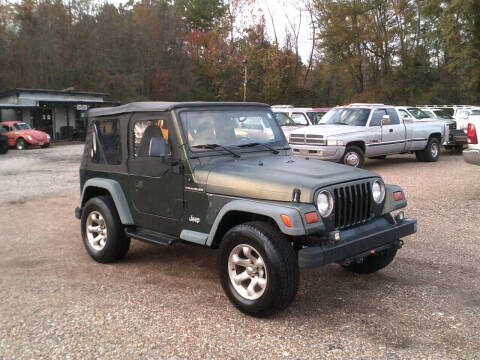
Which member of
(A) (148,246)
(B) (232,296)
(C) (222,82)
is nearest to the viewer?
(B) (232,296)

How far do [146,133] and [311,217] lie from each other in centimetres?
231

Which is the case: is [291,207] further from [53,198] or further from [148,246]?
[53,198]

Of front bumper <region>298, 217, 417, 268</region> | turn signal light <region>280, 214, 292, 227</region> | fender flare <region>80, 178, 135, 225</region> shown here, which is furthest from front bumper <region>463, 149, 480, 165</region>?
fender flare <region>80, 178, 135, 225</region>

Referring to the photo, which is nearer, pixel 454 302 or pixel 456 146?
pixel 454 302

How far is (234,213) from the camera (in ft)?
14.3

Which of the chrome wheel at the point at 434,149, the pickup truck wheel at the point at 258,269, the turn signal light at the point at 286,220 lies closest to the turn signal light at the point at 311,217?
the turn signal light at the point at 286,220

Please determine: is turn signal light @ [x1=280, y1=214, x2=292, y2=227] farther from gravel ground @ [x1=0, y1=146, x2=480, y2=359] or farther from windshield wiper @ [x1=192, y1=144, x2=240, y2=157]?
windshield wiper @ [x1=192, y1=144, x2=240, y2=157]

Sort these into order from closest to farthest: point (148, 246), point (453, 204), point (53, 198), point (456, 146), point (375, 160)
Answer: point (148, 246), point (453, 204), point (53, 198), point (375, 160), point (456, 146)

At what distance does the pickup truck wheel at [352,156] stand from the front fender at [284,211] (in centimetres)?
884

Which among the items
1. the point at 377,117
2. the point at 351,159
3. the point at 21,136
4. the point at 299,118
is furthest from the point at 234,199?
the point at 21,136

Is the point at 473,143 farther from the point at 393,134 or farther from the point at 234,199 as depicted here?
the point at 234,199

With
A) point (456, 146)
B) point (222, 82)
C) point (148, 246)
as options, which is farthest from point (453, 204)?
point (222, 82)

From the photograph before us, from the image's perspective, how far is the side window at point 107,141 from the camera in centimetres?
561

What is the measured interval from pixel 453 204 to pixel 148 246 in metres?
5.83
